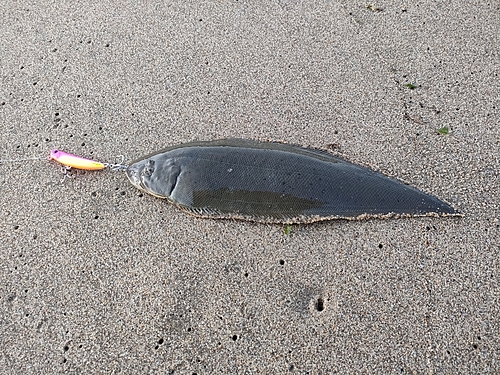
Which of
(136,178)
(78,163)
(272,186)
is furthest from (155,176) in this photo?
(272,186)

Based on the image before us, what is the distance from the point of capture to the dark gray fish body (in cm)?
260

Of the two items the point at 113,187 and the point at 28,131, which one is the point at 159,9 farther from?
the point at 113,187

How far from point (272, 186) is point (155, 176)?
0.76 m

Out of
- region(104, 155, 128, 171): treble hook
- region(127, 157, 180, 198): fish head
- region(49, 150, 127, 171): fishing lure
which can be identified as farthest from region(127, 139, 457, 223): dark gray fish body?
region(49, 150, 127, 171): fishing lure

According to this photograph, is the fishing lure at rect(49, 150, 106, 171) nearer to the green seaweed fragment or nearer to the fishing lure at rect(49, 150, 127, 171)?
the fishing lure at rect(49, 150, 127, 171)

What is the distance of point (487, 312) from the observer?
2.33 m

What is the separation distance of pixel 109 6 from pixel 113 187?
5.89ft

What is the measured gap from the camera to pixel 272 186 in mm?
2641

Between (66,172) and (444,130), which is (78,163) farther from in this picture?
(444,130)

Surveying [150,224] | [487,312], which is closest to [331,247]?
[487,312]

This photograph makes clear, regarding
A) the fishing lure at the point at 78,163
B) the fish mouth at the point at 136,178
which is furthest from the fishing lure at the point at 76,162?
the fish mouth at the point at 136,178

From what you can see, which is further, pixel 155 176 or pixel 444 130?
pixel 444 130

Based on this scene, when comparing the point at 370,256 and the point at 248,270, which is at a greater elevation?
the point at 370,256

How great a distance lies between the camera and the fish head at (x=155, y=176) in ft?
8.89
